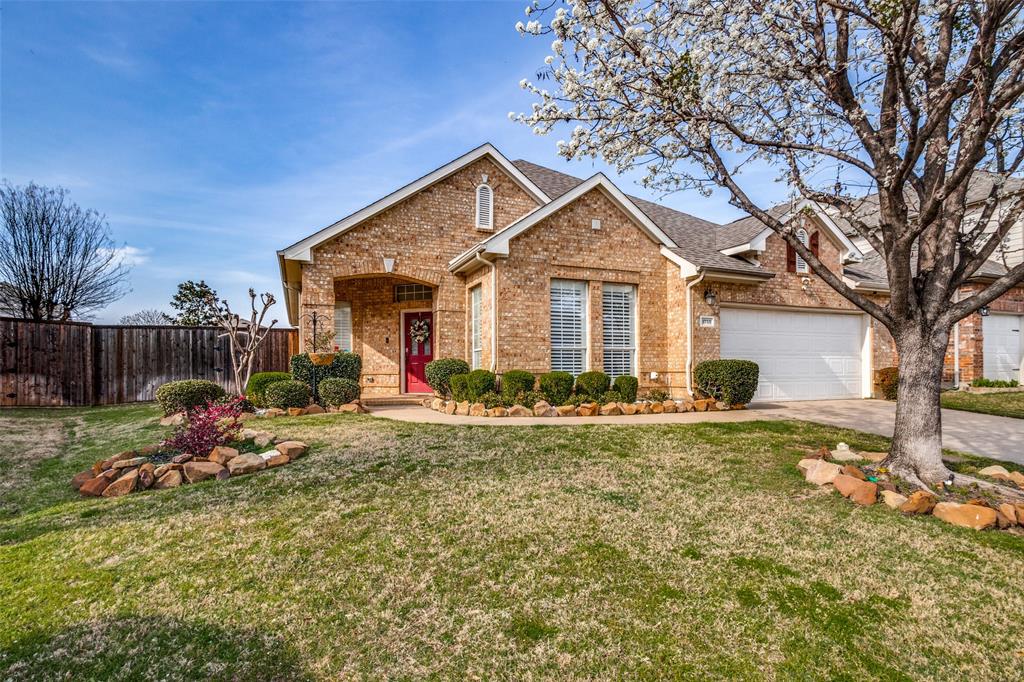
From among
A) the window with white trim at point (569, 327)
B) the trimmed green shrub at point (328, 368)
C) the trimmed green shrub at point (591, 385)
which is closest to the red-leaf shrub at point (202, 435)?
the trimmed green shrub at point (328, 368)

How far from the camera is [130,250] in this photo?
1914cm

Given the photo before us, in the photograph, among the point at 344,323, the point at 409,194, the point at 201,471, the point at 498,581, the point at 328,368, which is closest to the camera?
the point at 498,581

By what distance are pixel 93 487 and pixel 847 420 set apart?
10.8 m

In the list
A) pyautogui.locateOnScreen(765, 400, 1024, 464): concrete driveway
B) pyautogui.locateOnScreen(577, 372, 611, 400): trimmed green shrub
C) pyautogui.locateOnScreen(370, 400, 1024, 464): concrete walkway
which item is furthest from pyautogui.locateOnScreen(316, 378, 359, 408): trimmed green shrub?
pyautogui.locateOnScreen(765, 400, 1024, 464): concrete driveway

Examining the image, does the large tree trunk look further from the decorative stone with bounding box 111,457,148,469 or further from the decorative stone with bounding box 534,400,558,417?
the decorative stone with bounding box 111,457,148,469

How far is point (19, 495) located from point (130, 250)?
18.1 metres

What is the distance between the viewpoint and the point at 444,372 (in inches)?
426

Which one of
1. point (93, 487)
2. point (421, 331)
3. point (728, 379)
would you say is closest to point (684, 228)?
point (728, 379)

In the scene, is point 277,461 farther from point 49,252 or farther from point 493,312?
point 49,252

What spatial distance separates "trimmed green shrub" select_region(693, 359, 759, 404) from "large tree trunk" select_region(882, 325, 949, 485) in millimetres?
5255

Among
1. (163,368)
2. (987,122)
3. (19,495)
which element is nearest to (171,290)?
(163,368)

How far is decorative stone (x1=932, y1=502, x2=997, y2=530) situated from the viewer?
3.90 metres

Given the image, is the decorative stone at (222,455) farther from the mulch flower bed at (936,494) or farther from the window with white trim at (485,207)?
the window with white trim at (485,207)

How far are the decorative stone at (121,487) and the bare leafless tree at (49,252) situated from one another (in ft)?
57.9
